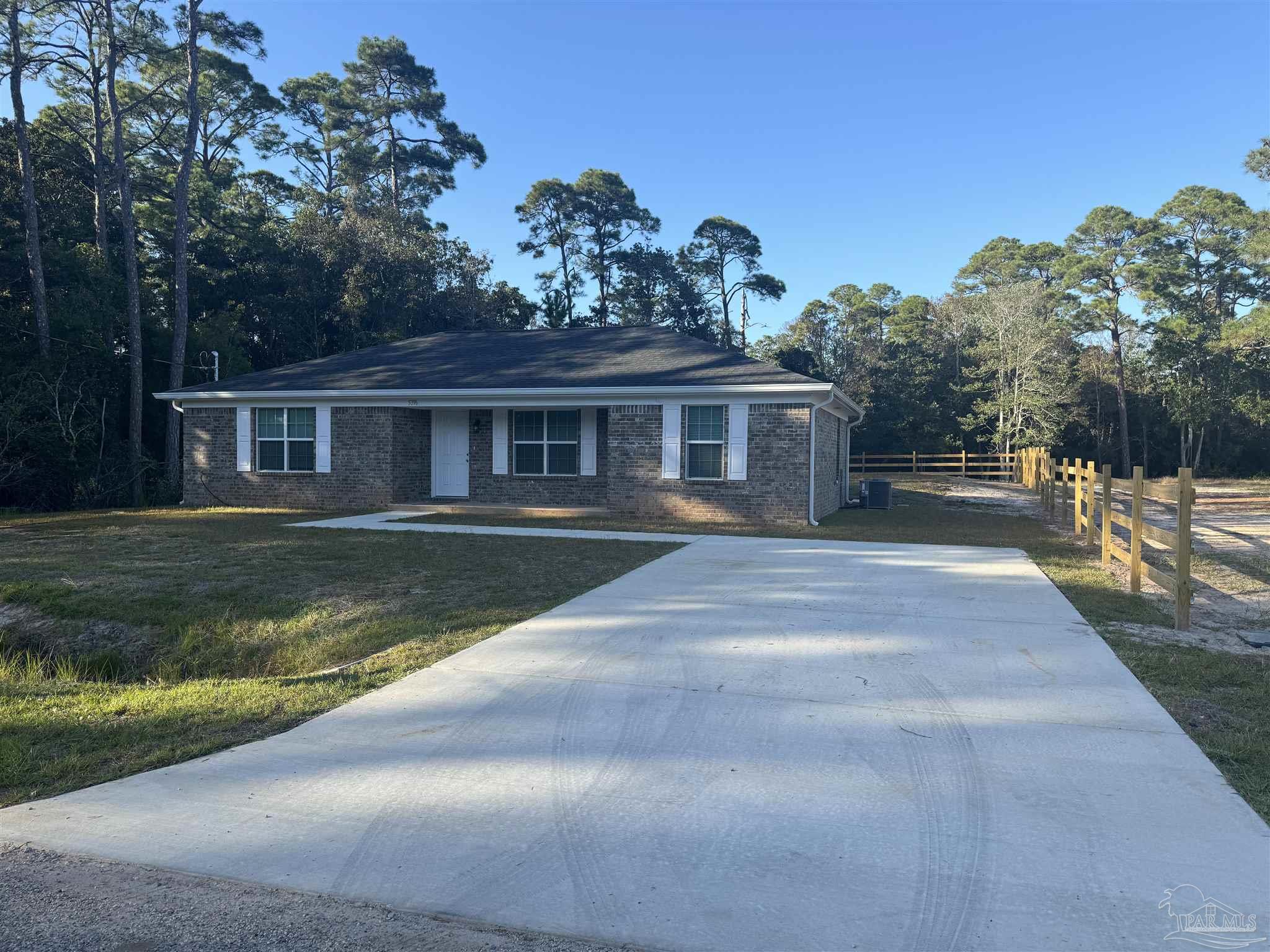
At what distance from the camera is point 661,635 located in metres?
6.31

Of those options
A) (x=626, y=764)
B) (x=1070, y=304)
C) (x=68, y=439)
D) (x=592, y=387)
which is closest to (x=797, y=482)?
(x=592, y=387)

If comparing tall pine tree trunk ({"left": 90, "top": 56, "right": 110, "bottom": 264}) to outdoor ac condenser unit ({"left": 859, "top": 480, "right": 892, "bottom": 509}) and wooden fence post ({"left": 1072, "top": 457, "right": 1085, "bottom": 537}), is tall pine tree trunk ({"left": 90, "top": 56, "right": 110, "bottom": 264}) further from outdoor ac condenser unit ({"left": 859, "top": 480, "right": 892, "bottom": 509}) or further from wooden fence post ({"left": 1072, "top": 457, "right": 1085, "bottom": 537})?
wooden fence post ({"left": 1072, "top": 457, "right": 1085, "bottom": 537})

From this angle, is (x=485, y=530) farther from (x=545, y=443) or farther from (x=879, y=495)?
(x=879, y=495)

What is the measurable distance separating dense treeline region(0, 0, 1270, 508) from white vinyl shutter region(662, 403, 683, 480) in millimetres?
13371

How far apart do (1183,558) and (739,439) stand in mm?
8955

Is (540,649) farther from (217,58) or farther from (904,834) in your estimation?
(217,58)

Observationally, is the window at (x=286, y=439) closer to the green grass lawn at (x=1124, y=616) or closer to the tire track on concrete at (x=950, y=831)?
the green grass lawn at (x=1124, y=616)

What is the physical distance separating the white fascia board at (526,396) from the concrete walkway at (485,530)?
9.33 feet

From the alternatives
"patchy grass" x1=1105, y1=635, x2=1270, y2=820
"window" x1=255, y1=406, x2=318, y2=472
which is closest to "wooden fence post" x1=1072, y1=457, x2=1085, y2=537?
"patchy grass" x1=1105, y1=635, x2=1270, y2=820

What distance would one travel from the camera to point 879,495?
750 inches

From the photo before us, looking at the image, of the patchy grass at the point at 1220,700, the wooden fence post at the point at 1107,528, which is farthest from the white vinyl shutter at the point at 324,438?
the patchy grass at the point at 1220,700

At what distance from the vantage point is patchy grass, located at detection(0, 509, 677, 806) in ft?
14.4

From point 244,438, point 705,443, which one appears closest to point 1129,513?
point 705,443

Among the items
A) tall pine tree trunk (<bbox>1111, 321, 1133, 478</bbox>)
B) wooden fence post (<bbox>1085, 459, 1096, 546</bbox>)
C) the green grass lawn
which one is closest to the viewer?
the green grass lawn
